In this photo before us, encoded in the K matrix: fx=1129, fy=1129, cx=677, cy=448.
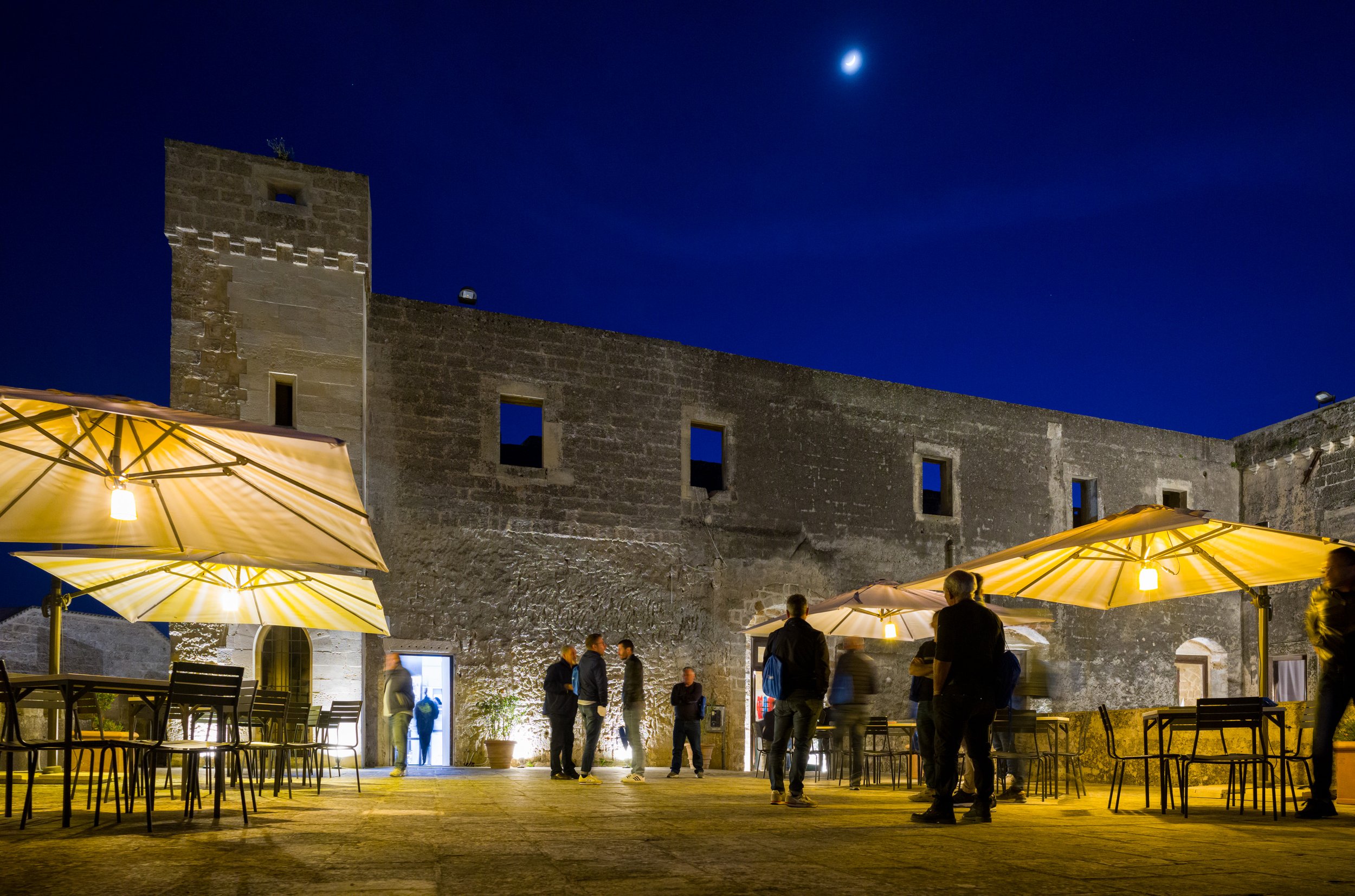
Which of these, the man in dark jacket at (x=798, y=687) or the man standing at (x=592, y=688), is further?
the man standing at (x=592, y=688)

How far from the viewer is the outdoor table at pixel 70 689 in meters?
5.16

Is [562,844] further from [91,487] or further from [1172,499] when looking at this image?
[1172,499]

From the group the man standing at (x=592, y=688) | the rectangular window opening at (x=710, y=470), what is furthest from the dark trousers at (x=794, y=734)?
the rectangular window opening at (x=710, y=470)

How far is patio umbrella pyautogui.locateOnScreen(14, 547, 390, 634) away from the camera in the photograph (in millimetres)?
7684

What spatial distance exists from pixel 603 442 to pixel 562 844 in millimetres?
11059

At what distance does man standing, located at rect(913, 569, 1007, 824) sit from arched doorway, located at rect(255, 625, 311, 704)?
9.14 meters

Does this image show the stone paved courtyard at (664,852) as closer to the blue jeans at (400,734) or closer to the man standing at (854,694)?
the man standing at (854,694)

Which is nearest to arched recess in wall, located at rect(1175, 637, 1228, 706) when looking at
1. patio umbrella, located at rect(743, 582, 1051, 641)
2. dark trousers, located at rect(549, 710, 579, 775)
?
patio umbrella, located at rect(743, 582, 1051, 641)

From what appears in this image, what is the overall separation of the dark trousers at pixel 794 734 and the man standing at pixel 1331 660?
278cm

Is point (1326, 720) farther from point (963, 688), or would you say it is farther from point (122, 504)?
point (122, 504)

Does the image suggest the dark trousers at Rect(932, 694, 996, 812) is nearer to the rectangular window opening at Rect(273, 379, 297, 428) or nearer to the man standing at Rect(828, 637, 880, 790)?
the man standing at Rect(828, 637, 880, 790)

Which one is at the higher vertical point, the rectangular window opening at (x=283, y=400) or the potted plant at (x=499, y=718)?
the rectangular window opening at (x=283, y=400)

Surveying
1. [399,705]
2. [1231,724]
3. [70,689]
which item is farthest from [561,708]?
→ [1231,724]

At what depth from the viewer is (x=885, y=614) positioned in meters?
11.4
